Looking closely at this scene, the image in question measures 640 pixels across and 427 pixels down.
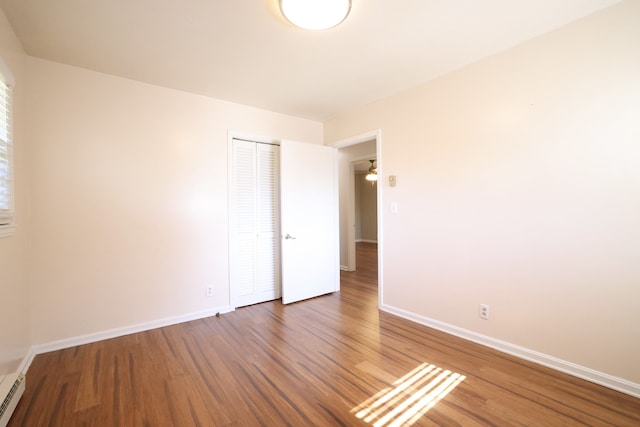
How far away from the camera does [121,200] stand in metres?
2.60

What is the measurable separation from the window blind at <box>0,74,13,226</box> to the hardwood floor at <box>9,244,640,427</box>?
3.98 ft

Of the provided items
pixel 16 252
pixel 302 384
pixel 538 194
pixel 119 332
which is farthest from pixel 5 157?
pixel 538 194

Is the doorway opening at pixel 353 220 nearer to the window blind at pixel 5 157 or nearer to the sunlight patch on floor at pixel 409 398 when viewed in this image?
the sunlight patch on floor at pixel 409 398

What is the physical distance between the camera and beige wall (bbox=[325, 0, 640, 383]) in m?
1.74

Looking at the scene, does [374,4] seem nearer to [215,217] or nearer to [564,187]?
[564,187]

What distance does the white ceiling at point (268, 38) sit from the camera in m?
1.74

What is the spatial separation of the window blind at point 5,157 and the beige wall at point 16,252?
12 centimetres

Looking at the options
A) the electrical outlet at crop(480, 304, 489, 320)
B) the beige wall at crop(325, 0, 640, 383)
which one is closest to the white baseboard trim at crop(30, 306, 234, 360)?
the beige wall at crop(325, 0, 640, 383)

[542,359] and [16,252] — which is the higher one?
[16,252]

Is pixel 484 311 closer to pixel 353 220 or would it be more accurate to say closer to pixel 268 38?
pixel 268 38

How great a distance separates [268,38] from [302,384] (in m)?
2.54

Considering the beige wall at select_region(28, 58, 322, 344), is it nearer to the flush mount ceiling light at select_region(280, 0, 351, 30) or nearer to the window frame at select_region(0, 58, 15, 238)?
the window frame at select_region(0, 58, 15, 238)

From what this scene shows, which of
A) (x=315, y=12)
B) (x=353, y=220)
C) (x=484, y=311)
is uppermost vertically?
(x=315, y=12)

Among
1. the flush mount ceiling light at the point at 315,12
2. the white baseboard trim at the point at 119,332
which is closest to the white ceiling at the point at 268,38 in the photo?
the flush mount ceiling light at the point at 315,12
